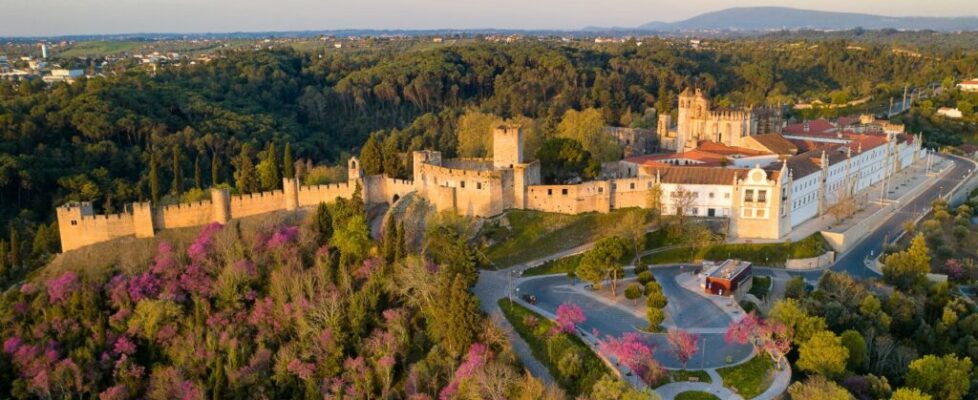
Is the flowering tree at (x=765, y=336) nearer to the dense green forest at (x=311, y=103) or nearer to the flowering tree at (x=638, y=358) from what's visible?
the flowering tree at (x=638, y=358)

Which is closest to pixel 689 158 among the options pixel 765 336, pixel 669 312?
pixel 669 312

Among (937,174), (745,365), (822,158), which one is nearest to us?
(745,365)

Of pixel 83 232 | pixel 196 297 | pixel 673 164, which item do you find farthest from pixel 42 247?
pixel 673 164

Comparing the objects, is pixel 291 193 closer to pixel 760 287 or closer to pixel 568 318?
pixel 568 318

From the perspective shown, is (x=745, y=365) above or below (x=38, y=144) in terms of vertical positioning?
below

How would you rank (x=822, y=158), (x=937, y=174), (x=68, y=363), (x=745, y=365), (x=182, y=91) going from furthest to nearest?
(x=182, y=91) < (x=937, y=174) < (x=822, y=158) < (x=68, y=363) < (x=745, y=365)

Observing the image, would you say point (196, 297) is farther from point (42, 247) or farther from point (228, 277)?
point (42, 247)
